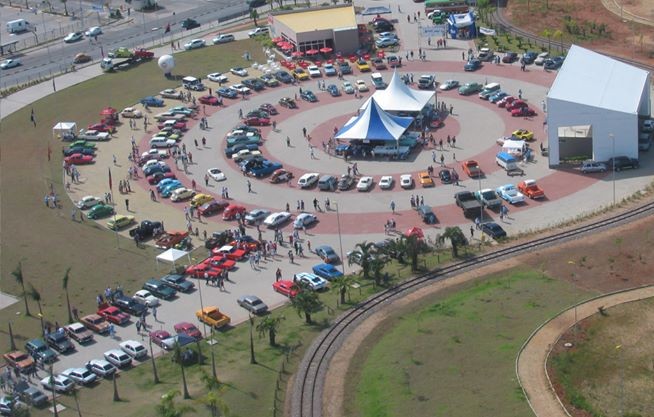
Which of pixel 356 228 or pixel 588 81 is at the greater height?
pixel 588 81

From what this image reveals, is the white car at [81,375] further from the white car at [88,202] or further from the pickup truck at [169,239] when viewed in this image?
the white car at [88,202]

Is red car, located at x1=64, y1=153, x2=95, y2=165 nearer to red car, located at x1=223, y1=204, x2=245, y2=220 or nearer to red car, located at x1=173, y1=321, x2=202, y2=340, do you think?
red car, located at x1=223, y1=204, x2=245, y2=220

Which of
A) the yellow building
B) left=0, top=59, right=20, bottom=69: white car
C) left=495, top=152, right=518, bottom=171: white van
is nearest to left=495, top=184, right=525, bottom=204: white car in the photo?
left=495, top=152, right=518, bottom=171: white van

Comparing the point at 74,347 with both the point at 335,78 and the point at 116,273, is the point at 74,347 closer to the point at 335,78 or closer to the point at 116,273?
the point at 116,273

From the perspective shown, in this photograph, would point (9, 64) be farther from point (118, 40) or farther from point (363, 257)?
point (363, 257)

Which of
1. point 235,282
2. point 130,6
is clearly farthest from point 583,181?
point 130,6
